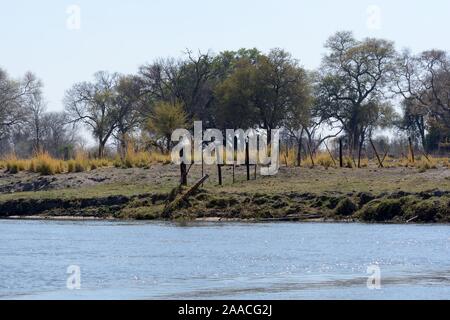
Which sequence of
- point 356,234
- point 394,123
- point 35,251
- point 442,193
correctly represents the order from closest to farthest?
point 35,251
point 356,234
point 442,193
point 394,123

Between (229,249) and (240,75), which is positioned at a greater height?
(240,75)

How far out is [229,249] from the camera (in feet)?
108

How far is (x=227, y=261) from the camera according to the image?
98.8 feet

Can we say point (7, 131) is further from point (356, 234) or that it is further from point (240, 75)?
point (356, 234)

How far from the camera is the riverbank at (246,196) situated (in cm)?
4309

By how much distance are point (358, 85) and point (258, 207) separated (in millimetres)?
48100

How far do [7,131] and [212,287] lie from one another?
7801 centimetres

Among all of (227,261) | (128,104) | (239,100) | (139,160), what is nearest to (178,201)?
(139,160)

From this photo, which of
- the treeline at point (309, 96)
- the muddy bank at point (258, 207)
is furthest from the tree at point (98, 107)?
the muddy bank at point (258, 207)

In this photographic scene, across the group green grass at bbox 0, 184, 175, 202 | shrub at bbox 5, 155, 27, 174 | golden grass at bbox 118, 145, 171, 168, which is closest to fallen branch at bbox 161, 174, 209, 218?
green grass at bbox 0, 184, 175, 202

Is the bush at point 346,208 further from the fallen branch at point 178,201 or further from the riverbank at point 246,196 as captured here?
the fallen branch at point 178,201

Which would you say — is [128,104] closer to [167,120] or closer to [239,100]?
[239,100]

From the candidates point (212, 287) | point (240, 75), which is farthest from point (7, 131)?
point (212, 287)

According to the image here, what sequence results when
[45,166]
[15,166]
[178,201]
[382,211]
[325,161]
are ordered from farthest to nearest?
1. [15,166]
2. [325,161]
3. [45,166]
4. [178,201]
5. [382,211]
